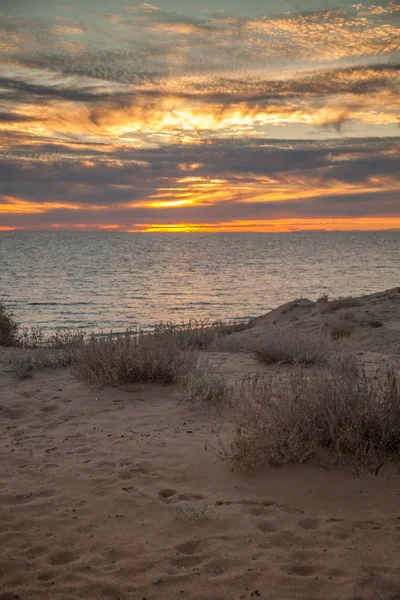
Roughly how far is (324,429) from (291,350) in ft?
14.3

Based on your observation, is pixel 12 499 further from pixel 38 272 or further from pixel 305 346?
pixel 38 272

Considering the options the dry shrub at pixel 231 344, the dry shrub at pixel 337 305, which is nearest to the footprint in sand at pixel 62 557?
the dry shrub at pixel 231 344

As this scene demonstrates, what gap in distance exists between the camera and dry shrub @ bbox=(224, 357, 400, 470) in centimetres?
438

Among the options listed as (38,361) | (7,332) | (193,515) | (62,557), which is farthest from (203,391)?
(7,332)

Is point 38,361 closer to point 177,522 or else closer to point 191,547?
point 177,522

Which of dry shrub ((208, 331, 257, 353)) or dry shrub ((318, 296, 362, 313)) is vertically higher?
dry shrub ((318, 296, 362, 313))

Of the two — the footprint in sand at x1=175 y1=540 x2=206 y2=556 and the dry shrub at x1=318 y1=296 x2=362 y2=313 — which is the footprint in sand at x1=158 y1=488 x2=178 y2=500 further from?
the dry shrub at x1=318 y1=296 x2=362 y2=313

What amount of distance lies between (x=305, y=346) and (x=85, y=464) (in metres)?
5.03

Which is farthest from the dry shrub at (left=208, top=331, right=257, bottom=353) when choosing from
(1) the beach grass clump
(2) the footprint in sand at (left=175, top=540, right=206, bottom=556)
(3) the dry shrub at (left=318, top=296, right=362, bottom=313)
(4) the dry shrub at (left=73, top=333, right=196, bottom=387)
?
(2) the footprint in sand at (left=175, top=540, right=206, bottom=556)

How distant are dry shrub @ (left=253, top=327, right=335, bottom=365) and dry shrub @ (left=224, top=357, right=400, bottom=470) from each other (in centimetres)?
386

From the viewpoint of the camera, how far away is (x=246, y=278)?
1737 inches

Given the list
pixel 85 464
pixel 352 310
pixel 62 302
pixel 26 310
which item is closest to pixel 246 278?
pixel 62 302

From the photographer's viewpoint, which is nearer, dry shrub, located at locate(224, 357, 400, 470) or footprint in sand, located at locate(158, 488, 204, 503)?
footprint in sand, located at locate(158, 488, 204, 503)

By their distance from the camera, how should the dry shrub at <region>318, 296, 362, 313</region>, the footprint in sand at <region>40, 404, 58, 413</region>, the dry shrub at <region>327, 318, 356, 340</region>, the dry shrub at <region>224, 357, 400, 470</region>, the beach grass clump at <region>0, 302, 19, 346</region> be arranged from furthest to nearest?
the dry shrub at <region>318, 296, 362, 313</region>
the dry shrub at <region>327, 318, 356, 340</region>
the beach grass clump at <region>0, 302, 19, 346</region>
the footprint in sand at <region>40, 404, 58, 413</region>
the dry shrub at <region>224, 357, 400, 470</region>
